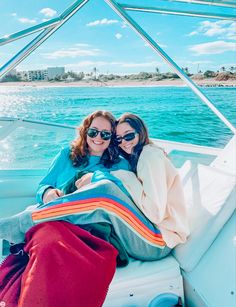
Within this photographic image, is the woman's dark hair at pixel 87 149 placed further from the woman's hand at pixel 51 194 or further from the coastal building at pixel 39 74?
the coastal building at pixel 39 74

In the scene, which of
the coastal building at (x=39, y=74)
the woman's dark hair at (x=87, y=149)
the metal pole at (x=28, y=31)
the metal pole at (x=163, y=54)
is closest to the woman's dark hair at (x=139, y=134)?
the woman's dark hair at (x=87, y=149)

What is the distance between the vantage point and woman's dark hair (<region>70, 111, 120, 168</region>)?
1.67m

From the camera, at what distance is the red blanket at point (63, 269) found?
3.24 feet

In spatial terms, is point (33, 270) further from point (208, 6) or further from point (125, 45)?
point (125, 45)

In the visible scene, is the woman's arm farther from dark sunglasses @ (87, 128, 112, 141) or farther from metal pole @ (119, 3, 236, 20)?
metal pole @ (119, 3, 236, 20)

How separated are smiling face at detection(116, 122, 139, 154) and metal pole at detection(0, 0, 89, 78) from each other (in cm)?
54

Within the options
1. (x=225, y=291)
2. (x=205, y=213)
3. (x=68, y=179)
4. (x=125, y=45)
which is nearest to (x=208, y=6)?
(x=205, y=213)

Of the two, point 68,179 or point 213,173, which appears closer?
point 213,173

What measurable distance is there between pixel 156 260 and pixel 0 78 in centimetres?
103

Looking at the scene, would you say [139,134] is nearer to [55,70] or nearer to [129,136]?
[129,136]

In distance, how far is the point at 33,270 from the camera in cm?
103

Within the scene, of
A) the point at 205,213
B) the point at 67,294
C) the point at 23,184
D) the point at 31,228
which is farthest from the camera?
the point at 23,184

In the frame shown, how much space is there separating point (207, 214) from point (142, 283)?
1.27ft

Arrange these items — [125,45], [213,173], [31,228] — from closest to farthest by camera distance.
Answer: [31,228] → [213,173] → [125,45]
